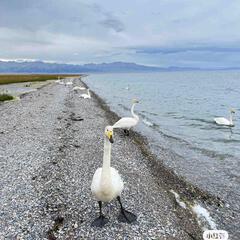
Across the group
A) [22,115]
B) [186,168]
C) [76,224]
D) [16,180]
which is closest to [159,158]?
[186,168]

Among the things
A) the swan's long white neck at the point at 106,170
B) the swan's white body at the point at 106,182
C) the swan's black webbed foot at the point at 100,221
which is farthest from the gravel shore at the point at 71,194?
the swan's long white neck at the point at 106,170

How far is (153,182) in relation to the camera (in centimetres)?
1358

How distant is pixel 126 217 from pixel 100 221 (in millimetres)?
707

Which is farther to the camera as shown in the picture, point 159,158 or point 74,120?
point 74,120

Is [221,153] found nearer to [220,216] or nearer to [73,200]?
[220,216]

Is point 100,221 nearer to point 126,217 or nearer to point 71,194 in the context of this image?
point 126,217

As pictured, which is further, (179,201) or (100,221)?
(179,201)

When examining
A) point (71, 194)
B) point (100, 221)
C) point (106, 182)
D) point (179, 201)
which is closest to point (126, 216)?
point (100, 221)

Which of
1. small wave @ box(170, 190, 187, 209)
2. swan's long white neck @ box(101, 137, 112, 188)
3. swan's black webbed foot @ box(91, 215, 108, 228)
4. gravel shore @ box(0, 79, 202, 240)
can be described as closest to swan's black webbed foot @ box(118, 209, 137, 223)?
gravel shore @ box(0, 79, 202, 240)

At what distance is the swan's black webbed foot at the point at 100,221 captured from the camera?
350 inches

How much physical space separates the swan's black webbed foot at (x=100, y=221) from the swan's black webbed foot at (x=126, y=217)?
0.40 meters

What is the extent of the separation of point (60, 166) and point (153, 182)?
3538 millimetres

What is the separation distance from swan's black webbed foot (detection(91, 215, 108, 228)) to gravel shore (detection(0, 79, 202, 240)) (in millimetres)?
123

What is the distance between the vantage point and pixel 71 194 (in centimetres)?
1076
